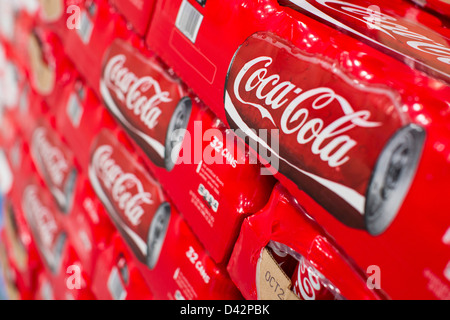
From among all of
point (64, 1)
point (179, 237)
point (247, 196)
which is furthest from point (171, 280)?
Answer: point (64, 1)

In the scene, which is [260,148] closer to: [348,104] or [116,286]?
[348,104]

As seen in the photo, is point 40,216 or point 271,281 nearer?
point 271,281

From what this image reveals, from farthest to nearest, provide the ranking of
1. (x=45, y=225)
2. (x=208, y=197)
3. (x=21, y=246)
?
(x=21, y=246), (x=45, y=225), (x=208, y=197)

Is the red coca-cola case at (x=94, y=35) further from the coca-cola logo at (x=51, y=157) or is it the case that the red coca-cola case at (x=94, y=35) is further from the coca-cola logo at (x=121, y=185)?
the coca-cola logo at (x=51, y=157)

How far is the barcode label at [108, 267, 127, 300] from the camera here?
3.25 feet

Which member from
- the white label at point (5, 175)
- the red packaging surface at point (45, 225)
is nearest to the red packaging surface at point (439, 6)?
the red packaging surface at point (45, 225)

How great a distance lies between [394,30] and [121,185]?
62 cm

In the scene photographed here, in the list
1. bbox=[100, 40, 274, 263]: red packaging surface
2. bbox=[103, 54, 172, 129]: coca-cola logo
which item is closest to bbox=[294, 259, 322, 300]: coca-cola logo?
bbox=[100, 40, 274, 263]: red packaging surface

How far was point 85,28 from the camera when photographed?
42.6 inches

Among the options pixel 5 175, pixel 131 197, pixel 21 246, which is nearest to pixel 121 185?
pixel 131 197

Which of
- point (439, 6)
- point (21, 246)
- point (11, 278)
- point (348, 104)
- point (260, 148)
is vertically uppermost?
point (439, 6)

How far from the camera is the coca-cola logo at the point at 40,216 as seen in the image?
4.48 feet

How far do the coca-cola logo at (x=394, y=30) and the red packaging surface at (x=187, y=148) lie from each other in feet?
0.74

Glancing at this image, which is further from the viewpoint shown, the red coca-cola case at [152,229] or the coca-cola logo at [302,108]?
the red coca-cola case at [152,229]
